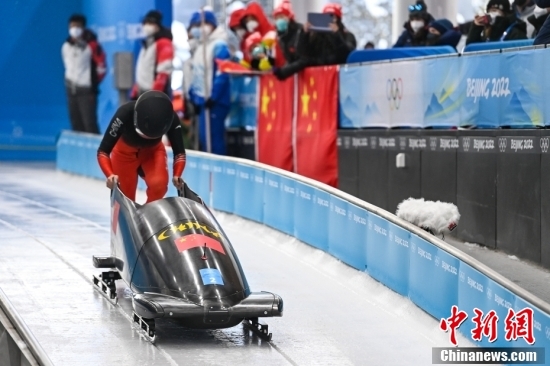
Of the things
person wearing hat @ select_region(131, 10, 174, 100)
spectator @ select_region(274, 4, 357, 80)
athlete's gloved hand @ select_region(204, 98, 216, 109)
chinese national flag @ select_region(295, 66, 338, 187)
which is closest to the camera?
chinese national flag @ select_region(295, 66, 338, 187)

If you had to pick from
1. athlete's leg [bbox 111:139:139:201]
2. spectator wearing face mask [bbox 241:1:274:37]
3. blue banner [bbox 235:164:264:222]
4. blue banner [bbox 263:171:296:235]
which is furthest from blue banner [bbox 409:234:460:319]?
spectator wearing face mask [bbox 241:1:274:37]

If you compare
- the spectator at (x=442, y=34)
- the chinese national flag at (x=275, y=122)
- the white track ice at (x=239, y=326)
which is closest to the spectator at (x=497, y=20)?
the spectator at (x=442, y=34)

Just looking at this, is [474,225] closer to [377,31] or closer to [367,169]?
[367,169]

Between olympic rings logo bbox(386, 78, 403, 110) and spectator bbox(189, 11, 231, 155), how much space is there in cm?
442

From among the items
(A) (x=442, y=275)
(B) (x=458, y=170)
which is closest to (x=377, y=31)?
(B) (x=458, y=170)

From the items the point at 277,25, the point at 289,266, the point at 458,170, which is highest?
the point at 277,25

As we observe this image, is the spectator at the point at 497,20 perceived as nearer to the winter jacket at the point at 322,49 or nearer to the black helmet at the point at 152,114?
the winter jacket at the point at 322,49

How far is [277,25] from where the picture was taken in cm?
1417

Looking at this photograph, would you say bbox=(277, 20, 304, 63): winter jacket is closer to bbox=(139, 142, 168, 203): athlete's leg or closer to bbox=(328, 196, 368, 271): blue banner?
bbox=(328, 196, 368, 271): blue banner

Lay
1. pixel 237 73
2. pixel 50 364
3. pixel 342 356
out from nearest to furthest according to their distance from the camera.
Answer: pixel 50 364, pixel 342 356, pixel 237 73

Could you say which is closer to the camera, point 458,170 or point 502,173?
point 502,173

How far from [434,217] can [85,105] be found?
42.0 ft

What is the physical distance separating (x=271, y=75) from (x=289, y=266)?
4776mm

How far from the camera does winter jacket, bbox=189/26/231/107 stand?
1576 cm
